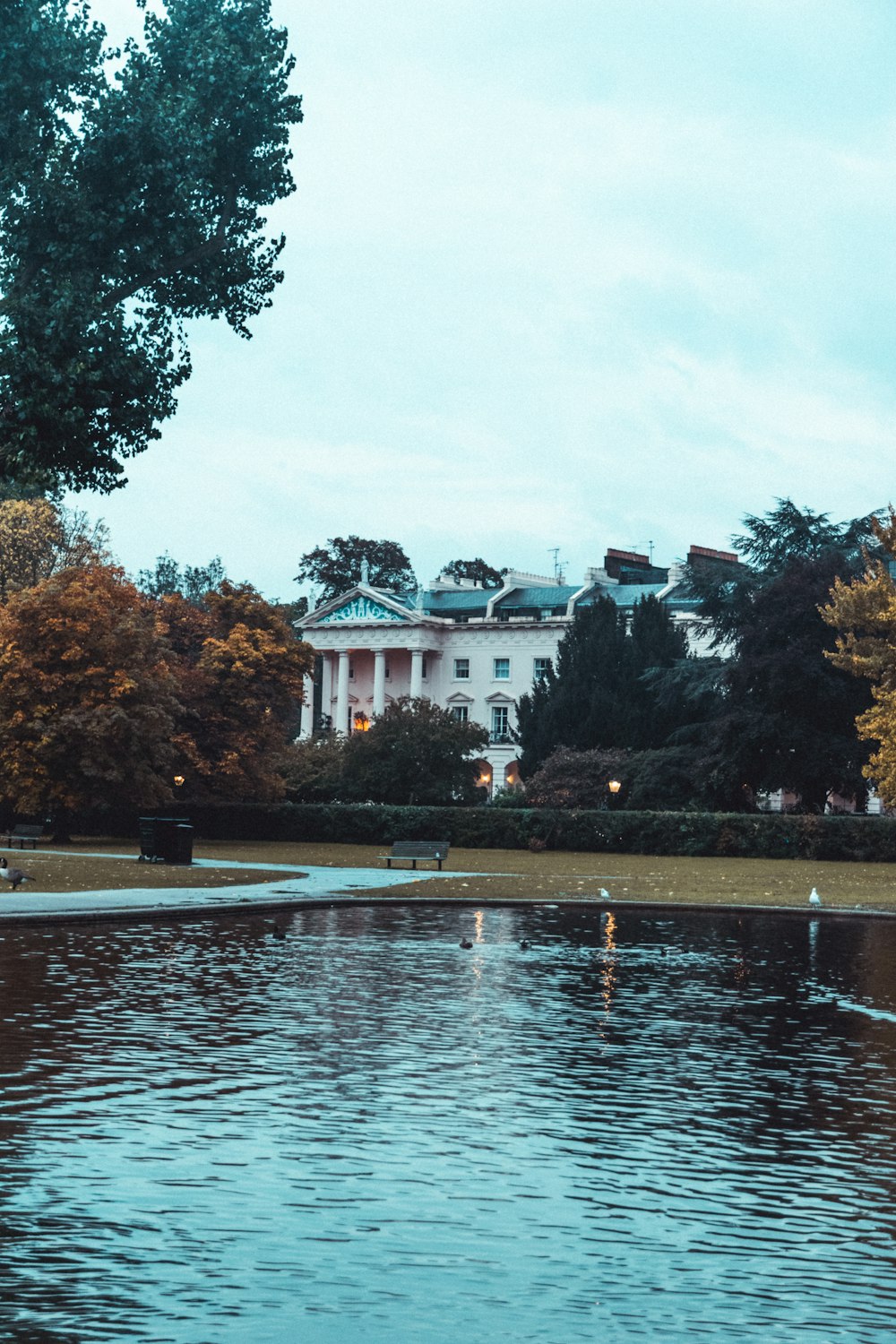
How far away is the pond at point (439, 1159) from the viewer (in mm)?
6984

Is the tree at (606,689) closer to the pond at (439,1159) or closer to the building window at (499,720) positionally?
the building window at (499,720)

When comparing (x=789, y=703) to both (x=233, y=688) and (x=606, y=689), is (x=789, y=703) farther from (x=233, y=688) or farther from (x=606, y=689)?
(x=233, y=688)

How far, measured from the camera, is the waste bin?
4569cm

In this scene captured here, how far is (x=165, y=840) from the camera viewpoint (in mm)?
45969

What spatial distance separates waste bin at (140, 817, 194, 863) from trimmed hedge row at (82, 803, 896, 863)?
23.6m

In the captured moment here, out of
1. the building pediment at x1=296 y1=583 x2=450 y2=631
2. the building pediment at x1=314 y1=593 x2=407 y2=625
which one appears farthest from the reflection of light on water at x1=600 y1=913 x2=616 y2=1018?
the building pediment at x1=314 y1=593 x2=407 y2=625

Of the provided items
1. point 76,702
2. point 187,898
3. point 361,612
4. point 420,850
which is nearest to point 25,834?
point 76,702

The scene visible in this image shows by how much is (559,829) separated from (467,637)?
51647 millimetres

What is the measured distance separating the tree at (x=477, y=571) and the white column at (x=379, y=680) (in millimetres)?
14462

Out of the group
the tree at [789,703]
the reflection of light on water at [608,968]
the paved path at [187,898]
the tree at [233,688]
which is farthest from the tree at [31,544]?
the reflection of light on water at [608,968]

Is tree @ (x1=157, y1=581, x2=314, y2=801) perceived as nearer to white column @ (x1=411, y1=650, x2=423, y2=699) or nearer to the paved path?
the paved path

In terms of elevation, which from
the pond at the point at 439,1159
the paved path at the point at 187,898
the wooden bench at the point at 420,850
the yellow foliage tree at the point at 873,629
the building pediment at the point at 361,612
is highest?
the building pediment at the point at 361,612

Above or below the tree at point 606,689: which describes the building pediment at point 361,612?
above

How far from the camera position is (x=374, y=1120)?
10.9 m
